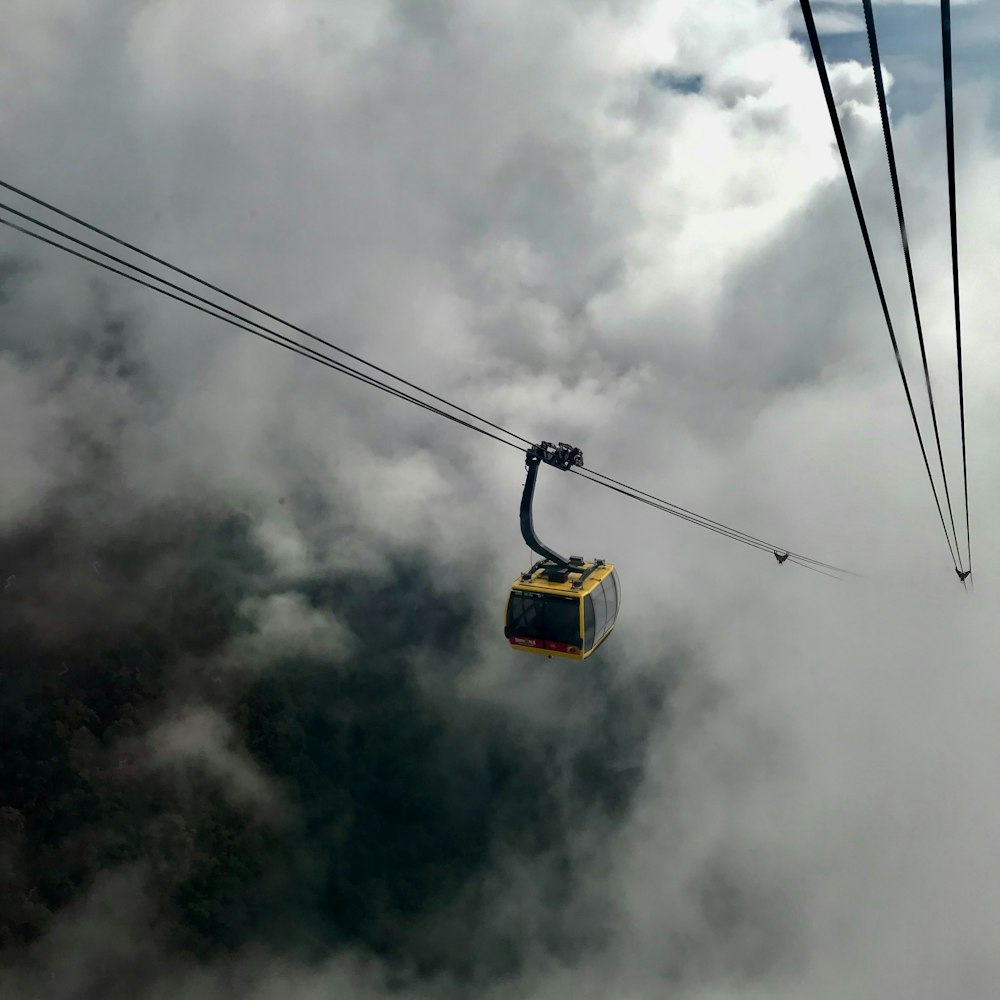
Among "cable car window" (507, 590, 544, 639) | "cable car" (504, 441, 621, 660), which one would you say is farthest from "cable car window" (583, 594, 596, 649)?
"cable car window" (507, 590, 544, 639)

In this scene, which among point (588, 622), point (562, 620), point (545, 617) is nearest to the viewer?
point (588, 622)

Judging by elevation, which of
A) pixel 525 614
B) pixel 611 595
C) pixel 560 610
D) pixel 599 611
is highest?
pixel 611 595

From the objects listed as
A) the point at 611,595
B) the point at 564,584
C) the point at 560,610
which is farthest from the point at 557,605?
the point at 611,595

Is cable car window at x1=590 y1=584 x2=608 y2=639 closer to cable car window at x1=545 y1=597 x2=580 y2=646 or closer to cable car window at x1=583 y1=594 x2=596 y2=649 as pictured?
cable car window at x1=583 y1=594 x2=596 y2=649

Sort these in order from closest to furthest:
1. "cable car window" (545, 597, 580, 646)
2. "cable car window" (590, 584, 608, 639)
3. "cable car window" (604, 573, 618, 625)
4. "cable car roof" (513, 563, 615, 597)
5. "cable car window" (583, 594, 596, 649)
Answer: "cable car window" (583, 594, 596, 649)
"cable car window" (545, 597, 580, 646)
"cable car roof" (513, 563, 615, 597)
"cable car window" (590, 584, 608, 639)
"cable car window" (604, 573, 618, 625)

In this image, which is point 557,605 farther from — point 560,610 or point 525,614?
point 525,614

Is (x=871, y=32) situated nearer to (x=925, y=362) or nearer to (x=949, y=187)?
(x=949, y=187)
